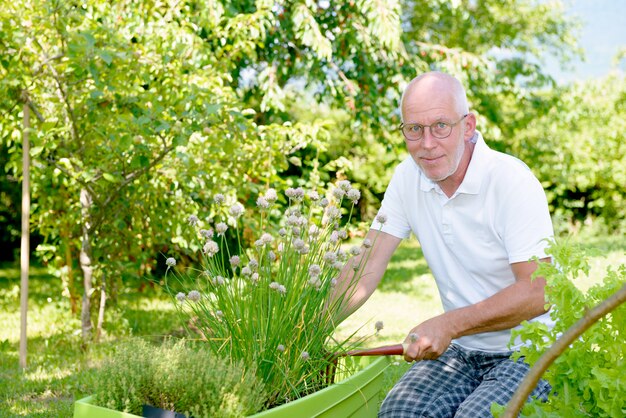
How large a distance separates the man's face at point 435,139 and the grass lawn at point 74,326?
55 cm

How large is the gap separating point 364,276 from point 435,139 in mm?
523

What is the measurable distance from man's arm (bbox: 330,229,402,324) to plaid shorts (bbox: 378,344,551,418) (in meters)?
0.33

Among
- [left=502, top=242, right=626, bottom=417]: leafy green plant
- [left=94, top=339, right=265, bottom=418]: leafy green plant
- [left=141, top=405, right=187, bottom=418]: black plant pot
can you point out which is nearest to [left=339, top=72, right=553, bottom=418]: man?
[left=502, top=242, right=626, bottom=417]: leafy green plant

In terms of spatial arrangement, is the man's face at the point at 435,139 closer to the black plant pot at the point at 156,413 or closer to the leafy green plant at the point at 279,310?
the leafy green plant at the point at 279,310

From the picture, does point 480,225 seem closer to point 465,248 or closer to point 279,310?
point 465,248

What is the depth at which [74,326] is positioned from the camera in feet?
16.6

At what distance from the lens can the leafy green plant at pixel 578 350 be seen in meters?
1.67

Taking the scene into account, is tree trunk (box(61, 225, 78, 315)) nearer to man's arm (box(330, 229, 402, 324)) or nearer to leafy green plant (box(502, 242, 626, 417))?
man's arm (box(330, 229, 402, 324))

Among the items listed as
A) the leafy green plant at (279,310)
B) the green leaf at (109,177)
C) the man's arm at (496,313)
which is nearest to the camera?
the leafy green plant at (279,310)

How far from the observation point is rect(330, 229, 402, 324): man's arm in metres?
2.19

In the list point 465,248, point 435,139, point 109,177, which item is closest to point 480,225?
point 465,248

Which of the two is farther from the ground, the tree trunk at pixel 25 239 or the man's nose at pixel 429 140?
the man's nose at pixel 429 140

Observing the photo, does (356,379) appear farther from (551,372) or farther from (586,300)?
(586,300)

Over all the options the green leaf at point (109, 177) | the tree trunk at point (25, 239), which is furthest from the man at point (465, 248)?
the tree trunk at point (25, 239)
